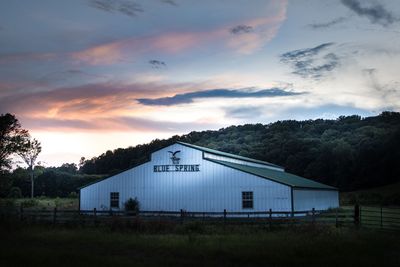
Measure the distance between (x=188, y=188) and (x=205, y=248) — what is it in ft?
71.8

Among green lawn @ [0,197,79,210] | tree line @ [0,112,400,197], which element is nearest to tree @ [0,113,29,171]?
green lawn @ [0,197,79,210]

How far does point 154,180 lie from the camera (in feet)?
142

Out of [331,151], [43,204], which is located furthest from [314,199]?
[331,151]

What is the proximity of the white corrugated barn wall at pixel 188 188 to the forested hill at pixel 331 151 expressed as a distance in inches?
1953

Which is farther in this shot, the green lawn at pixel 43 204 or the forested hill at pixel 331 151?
the forested hill at pixel 331 151

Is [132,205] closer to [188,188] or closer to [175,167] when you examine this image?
[175,167]

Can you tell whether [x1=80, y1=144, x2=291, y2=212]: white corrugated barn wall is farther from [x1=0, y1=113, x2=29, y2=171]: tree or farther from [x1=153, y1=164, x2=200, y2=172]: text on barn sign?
[x1=0, y1=113, x2=29, y2=171]: tree

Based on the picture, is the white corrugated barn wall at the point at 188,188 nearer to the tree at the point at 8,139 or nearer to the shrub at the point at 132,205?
the shrub at the point at 132,205

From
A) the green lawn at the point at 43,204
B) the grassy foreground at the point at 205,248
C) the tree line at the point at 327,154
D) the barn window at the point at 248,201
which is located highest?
the tree line at the point at 327,154

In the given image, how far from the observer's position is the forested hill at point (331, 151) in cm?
10488

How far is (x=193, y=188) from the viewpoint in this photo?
4147 cm

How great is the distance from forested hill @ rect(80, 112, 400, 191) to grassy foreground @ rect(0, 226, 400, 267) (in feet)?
232

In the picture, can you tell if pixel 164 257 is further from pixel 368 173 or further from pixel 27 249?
pixel 368 173

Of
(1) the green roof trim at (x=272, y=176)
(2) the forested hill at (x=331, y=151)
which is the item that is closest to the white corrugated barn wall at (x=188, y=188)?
(1) the green roof trim at (x=272, y=176)
